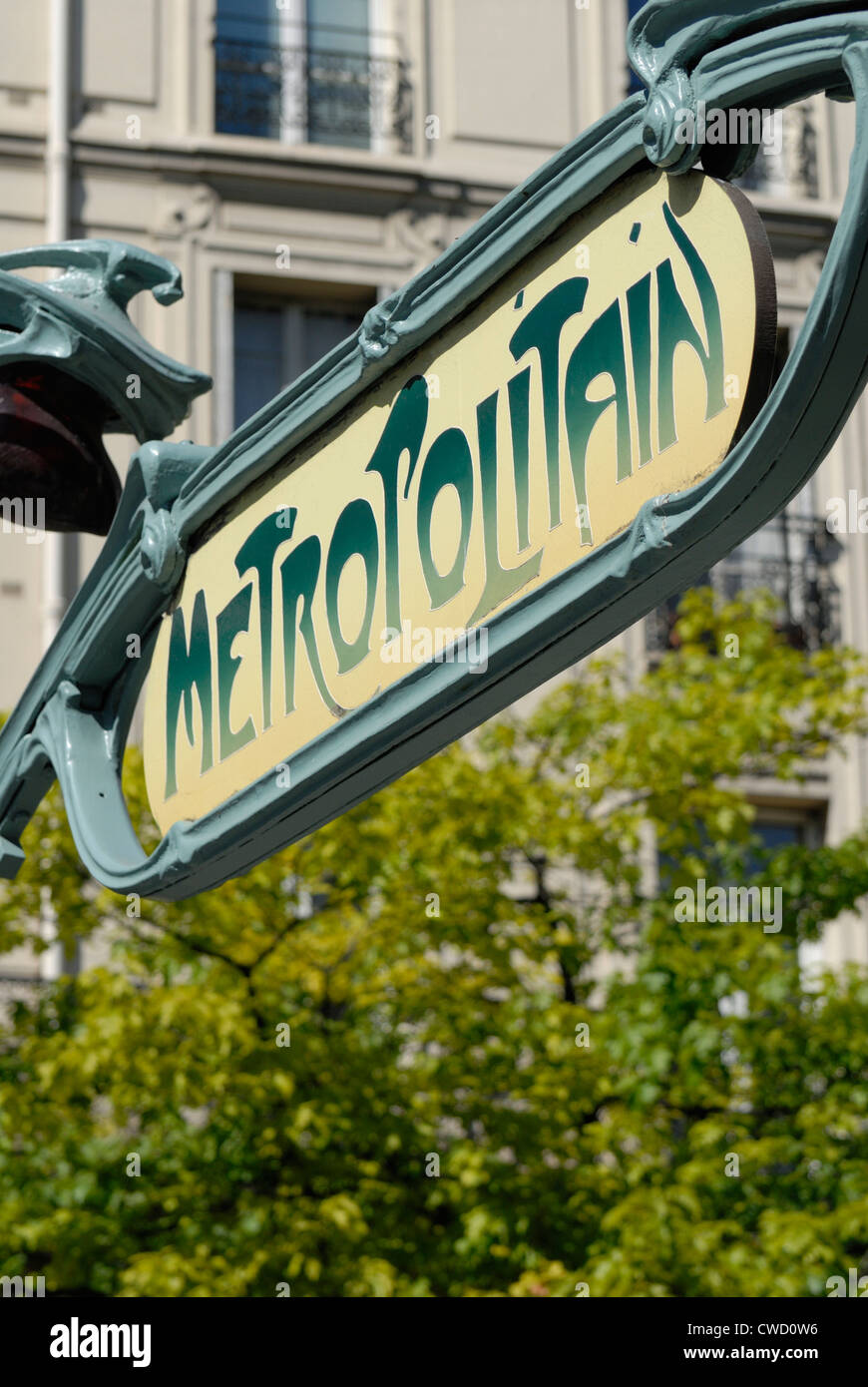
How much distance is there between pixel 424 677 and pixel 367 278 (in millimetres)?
14190

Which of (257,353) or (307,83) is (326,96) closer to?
(307,83)

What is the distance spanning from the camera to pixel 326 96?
16.7 meters

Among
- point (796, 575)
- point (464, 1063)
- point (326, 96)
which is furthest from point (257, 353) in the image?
point (464, 1063)

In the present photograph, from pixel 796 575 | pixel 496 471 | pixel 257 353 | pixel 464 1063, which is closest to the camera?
pixel 496 471

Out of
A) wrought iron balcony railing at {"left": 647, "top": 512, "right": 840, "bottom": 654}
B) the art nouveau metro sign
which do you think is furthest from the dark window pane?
the art nouveau metro sign

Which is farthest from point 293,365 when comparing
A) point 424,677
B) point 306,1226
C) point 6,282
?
point 424,677

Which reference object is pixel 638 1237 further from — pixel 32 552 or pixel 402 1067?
pixel 32 552

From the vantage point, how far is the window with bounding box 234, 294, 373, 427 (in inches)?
626

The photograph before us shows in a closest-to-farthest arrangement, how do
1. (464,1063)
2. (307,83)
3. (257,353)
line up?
(464,1063) → (257,353) → (307,83)

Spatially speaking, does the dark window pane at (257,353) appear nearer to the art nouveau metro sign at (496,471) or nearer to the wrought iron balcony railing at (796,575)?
the wrought iron balcony railing at (796,575)

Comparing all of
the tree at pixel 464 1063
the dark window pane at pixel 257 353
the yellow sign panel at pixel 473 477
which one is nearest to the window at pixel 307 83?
the dark window pane at pixel 257 353

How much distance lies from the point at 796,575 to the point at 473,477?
14.7m

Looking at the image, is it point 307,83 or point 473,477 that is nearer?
point 473,477

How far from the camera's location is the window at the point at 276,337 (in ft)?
52.1
